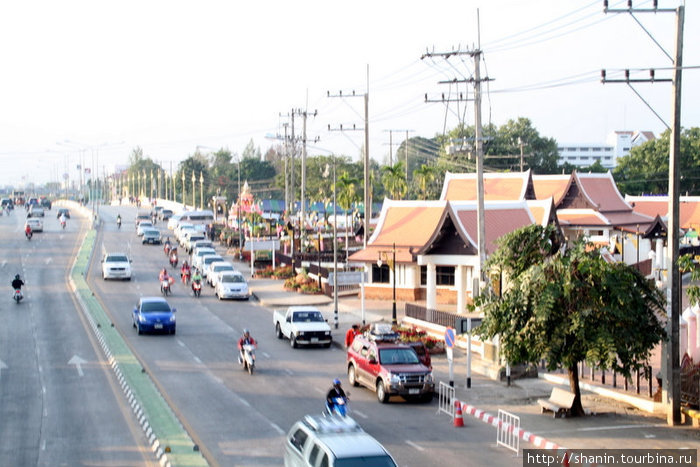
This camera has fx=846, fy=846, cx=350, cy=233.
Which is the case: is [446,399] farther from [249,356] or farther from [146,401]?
[146,401]

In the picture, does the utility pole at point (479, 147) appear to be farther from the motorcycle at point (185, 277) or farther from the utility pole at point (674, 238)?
the motorcycle at point (185, 277)

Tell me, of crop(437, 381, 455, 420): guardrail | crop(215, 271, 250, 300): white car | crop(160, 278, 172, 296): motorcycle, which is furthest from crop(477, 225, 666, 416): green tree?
crop(160, 278, 172, 296): motorcycle

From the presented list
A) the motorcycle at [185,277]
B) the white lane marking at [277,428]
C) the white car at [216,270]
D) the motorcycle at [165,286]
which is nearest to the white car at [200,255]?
the motorcycle at [185,277]

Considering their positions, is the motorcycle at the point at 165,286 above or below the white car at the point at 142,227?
below

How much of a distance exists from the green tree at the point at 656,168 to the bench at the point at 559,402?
85093mm

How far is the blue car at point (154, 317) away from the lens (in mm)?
35250

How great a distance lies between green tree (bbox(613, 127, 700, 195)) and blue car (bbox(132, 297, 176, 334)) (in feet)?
265

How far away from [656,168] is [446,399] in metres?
89.7

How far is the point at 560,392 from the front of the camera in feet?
75.7

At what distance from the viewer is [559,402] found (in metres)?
22.9

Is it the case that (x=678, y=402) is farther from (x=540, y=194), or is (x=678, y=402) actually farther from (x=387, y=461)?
(x=540, y=194)

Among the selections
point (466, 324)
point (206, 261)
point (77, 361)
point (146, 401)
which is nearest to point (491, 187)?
point (206, 261)

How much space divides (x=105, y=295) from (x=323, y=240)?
26144 mm

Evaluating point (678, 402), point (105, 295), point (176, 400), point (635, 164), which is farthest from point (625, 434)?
point (635, 164)
